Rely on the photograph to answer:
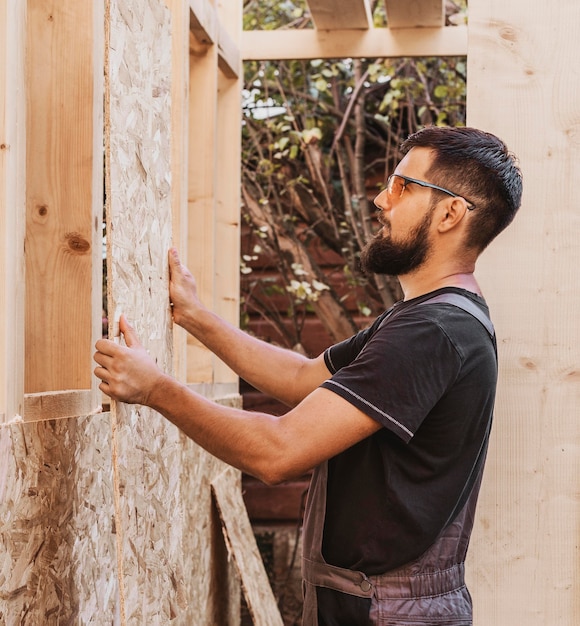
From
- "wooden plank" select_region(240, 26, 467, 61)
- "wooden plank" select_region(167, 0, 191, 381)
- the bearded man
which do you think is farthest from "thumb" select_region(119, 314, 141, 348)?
"wooden plank" select_region(240, 26, 467, 61)

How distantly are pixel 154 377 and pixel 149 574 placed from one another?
0.54 metres

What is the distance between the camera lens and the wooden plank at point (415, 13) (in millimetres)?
4914

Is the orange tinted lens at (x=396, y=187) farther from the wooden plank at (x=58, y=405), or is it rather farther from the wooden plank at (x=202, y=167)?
the wooden plank at (x=202, y=167)

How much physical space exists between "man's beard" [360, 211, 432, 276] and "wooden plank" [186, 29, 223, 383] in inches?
73.4

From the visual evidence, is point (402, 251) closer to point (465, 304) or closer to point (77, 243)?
point (465, 304)

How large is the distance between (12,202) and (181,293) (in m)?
0.60

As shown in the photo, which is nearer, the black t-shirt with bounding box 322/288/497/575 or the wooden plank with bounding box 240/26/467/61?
the black t-shirt with bounding box 322/288/497/575

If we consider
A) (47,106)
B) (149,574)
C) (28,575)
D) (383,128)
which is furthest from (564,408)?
(383,128)

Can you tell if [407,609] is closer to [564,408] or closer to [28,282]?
[564,408]

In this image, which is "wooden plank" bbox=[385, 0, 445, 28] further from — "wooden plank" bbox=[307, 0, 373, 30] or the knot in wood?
the knot in wood

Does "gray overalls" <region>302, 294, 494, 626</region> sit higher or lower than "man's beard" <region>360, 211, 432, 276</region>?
lower

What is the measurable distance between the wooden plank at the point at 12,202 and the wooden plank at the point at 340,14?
290 centimetres

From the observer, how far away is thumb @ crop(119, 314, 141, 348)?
84.0 inches

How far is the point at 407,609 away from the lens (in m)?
2.23
